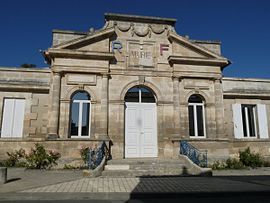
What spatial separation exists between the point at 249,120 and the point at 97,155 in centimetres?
801

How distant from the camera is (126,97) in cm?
1227

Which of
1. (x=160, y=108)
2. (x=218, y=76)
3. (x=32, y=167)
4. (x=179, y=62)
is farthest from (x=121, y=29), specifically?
(x=32, y=167)

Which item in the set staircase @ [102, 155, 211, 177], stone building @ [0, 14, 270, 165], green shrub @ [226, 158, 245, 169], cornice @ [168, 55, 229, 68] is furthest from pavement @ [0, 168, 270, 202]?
cornice @ [168, 55, 229, 68]

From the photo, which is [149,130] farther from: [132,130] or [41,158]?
[41,158]

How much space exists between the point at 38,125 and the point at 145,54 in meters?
5.56

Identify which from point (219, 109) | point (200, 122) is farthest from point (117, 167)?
point (219, 109)

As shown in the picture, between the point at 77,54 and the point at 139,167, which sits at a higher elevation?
the point at 77,54

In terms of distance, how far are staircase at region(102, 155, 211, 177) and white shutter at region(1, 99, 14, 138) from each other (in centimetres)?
449

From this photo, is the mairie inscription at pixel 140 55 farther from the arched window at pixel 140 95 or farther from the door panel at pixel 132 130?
the door panel at pixel 132 130

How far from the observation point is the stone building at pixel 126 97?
11.2m

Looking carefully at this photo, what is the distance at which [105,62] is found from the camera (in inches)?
460

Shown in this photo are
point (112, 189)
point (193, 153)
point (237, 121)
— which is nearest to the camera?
point (112, 189)

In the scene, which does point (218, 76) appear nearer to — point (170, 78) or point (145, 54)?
point (170, 78)

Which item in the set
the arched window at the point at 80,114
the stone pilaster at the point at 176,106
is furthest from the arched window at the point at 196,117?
the arched window at the point at 80,114
